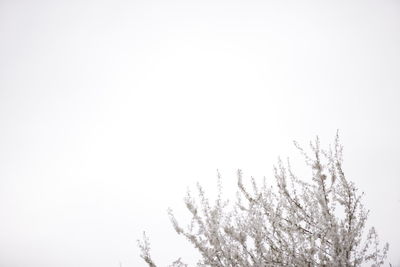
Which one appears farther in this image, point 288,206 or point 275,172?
point 275,172

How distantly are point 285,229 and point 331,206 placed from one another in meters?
0.84

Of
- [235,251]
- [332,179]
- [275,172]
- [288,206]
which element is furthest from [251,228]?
[332,179]

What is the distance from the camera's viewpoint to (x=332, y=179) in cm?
557

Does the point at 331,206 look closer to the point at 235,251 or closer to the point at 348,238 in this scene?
the point at 348,238

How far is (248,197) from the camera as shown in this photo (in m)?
5.98

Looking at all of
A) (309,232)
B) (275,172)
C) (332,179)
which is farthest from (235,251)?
(332,179)

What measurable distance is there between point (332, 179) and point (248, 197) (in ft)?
5.00

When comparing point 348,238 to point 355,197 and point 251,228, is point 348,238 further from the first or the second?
point 251,228

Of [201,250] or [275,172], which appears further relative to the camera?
[275,172]

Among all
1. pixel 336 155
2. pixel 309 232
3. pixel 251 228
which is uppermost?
pixel 336 155

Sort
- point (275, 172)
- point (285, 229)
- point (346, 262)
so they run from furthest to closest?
1. point (275, 172)
2. point (285, 229)
3. point (346, 262)

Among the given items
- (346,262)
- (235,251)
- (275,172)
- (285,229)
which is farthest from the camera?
(275,172)

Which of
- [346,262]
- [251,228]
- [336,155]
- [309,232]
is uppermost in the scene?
[336,155]

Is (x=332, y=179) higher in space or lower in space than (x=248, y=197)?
lower
